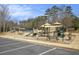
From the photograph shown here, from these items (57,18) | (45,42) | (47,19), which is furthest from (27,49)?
(57,18)

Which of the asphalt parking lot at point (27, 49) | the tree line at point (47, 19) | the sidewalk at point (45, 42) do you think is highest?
the tree line at point (47, 19)

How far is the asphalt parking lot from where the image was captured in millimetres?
4859

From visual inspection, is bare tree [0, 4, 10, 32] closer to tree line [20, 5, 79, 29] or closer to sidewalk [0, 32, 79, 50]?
sidewalk [0, 32, 79, 50]

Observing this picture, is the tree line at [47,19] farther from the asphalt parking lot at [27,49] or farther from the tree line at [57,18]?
the asphalt parking lot at [27,49]

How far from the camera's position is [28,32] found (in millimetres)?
5012

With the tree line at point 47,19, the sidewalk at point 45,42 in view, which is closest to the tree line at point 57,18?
the tree line at point 47,19

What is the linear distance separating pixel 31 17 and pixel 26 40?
45 centimetres

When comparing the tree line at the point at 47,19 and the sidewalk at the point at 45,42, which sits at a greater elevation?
the tree line at the point at 47,19

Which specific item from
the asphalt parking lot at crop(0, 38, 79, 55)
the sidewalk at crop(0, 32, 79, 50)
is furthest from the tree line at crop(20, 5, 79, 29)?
the asphalt parking lot at crop(0, 38, 79, 55)

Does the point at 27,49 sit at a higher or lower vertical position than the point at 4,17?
lower

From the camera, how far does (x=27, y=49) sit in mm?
4926

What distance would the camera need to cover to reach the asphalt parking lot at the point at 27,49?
15.9 feet

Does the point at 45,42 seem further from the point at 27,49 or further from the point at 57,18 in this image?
the point at 57,18

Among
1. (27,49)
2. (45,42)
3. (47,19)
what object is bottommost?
(27,49)
